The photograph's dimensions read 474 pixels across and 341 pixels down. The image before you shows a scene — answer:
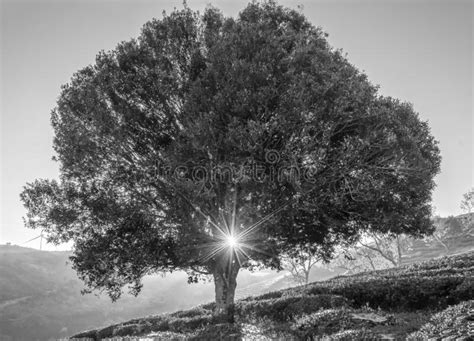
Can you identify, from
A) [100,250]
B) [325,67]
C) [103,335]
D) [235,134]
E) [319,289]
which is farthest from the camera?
[103,335]

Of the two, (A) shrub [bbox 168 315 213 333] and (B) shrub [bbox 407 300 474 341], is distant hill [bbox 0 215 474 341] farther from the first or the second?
(B) shrub [bbox 407 300 474 341]

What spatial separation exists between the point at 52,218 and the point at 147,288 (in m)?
181

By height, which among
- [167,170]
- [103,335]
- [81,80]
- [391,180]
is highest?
[81,80]

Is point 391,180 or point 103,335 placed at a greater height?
point 391,180

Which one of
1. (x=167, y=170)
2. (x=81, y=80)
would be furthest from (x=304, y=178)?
(x=81, y=80)

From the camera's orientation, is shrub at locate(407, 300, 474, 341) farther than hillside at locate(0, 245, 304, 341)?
No

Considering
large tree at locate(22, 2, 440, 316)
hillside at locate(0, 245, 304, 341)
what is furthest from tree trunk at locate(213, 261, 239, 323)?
hillside at locate(0, 245, 304, 341)

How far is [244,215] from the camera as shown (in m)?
16.6

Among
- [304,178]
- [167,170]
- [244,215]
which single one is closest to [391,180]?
[304,178]

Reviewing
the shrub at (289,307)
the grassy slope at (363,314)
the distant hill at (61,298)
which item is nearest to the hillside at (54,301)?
the distant hill at (61,298)

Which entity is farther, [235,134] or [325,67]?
[325,67]

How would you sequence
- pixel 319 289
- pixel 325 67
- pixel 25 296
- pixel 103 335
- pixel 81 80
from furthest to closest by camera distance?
pixel 25 296, pixel 103 335, pixel 319 289, pixel 81 80, pixel 325 67

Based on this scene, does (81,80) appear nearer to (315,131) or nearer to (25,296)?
(315,131)

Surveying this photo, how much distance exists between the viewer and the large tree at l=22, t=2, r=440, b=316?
15570 mm
